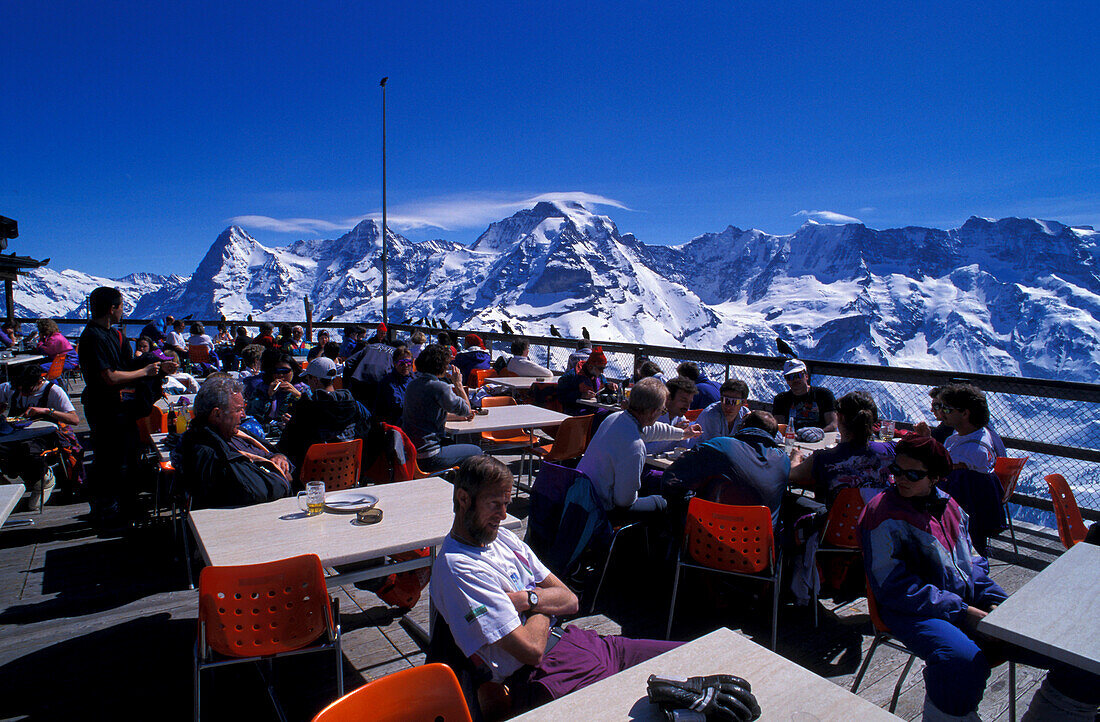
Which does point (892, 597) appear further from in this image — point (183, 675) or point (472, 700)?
point (183, 675)

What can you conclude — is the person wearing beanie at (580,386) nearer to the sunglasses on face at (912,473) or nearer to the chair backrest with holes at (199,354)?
the sunglasses on face at (912,473)

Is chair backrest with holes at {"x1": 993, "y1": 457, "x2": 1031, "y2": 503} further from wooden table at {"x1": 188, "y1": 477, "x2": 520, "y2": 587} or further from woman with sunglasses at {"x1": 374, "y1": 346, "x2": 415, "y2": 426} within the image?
woman with sunglasses at {"x1": 374, "y1": 346, "x2": 415, "y2": 426}

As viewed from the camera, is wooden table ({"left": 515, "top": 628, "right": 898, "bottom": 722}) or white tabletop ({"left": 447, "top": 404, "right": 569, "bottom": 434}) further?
white tabletop ({"left": 447, "top": 404, "right": 569, "bottom": 434})

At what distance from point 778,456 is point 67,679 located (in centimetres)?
360

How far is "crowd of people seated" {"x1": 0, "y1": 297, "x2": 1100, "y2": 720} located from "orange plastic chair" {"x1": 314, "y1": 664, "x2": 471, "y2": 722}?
0.33 m

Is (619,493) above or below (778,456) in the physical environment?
below

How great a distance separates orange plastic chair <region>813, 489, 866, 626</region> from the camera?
3.19m

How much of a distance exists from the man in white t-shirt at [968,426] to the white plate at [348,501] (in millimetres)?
3361

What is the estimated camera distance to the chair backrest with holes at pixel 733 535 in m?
2.94

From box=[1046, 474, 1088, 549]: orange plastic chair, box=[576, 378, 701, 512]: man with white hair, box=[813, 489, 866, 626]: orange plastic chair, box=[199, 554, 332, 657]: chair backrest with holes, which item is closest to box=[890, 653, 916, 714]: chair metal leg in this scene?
box=[813, 489, 866, 626]: orange plastic chair

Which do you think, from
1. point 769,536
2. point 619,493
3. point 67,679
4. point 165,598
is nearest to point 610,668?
point 769,536

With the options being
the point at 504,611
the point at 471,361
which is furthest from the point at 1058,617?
the point at 471,361

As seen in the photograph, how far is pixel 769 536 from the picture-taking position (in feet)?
9.64

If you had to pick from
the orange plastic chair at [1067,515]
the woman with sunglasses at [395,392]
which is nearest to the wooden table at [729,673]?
the orange plastic chair at [1067,515]
